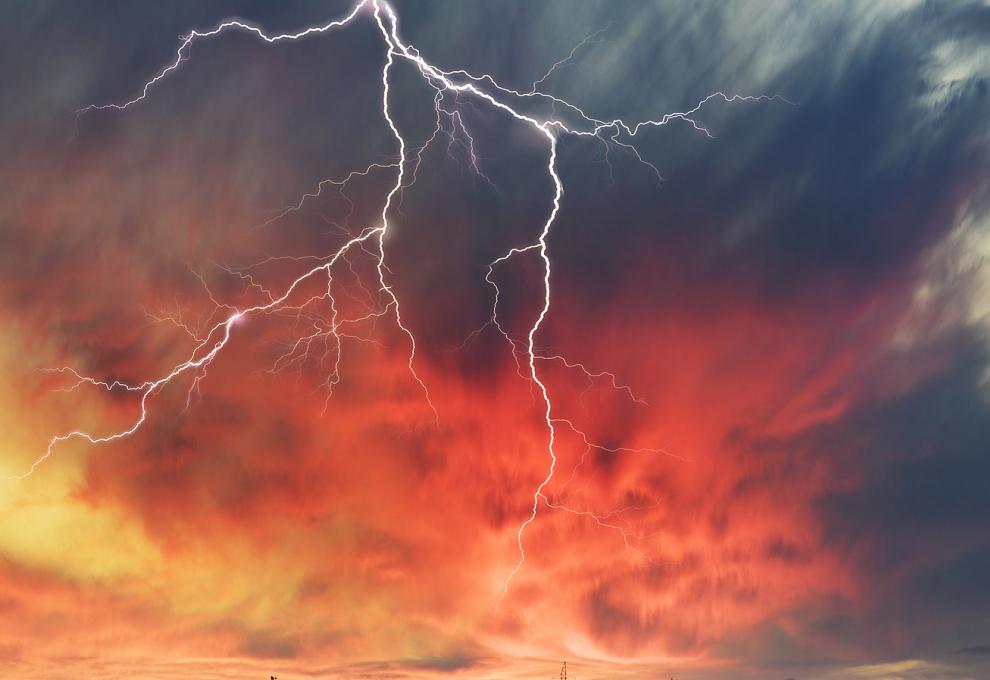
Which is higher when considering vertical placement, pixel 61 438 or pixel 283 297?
pixel 283 297

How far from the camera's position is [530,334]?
828 inches

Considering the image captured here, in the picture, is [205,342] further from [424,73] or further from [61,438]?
[424,73]

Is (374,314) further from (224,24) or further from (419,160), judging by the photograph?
(224,24)

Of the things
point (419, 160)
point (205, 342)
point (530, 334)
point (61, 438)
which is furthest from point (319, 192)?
point (61, 438)

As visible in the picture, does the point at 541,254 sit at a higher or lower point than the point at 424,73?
lower

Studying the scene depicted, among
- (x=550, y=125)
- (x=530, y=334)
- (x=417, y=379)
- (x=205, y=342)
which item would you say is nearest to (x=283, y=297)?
(x=205, y=342)

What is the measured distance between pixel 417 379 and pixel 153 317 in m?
5.18

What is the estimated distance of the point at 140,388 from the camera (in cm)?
2045

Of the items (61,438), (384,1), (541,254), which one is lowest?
(61,438)

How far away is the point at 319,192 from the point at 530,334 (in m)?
4.97

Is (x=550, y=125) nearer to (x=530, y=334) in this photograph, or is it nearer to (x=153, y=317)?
(x=530, y=334)

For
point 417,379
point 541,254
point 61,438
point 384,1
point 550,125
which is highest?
point 384,1

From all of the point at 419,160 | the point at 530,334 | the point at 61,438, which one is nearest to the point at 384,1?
the point at 419,160

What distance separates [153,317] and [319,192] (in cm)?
397
